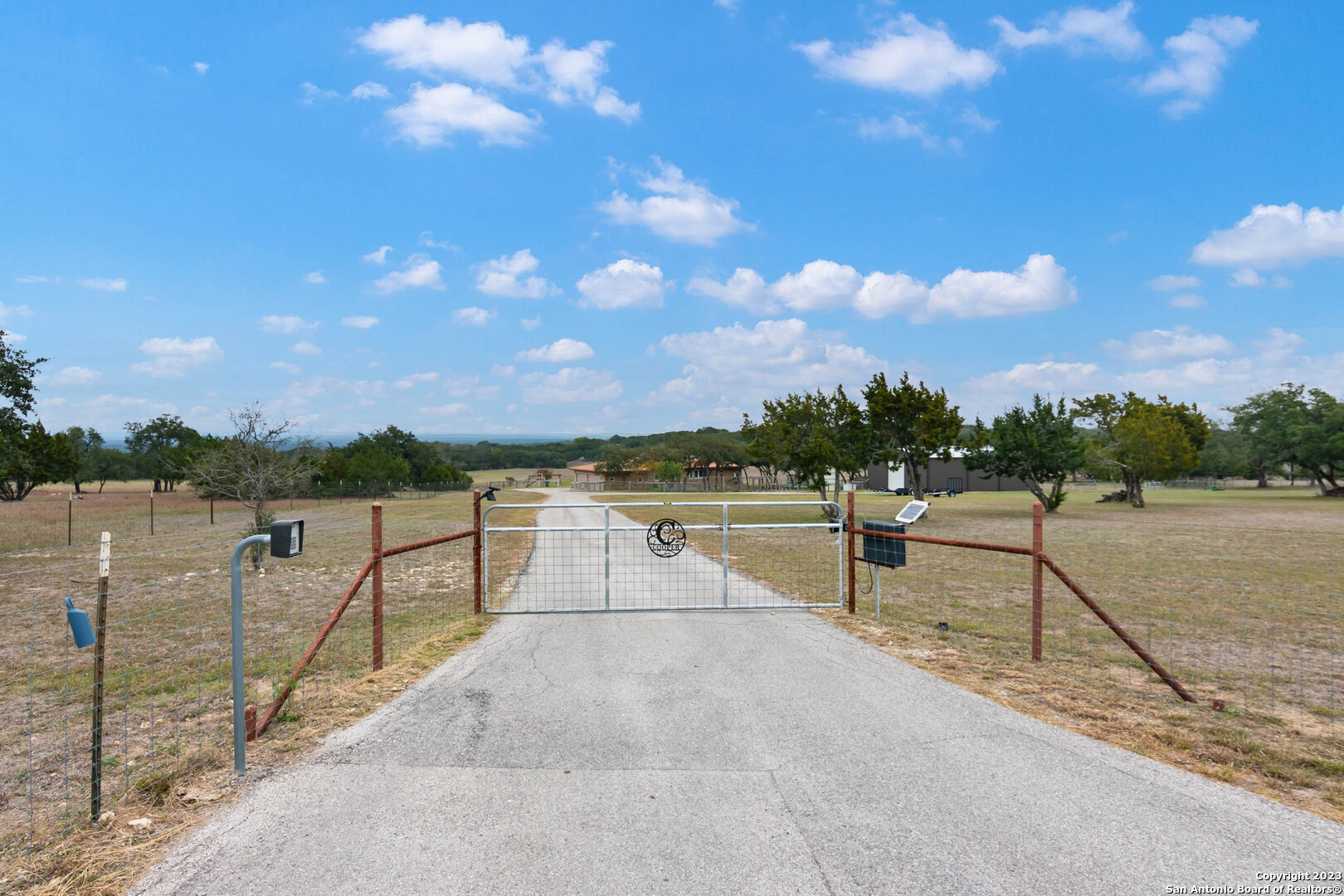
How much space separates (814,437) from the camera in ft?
105

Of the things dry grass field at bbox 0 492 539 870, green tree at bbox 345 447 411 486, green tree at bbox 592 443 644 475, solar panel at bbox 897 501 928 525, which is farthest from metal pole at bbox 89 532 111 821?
green tree at bbox 592 443 644 475

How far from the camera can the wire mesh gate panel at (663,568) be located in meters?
9.92

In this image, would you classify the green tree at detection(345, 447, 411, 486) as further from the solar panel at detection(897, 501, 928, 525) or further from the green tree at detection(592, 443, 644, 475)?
the solar panel at detection(897, 501, 928, 525)

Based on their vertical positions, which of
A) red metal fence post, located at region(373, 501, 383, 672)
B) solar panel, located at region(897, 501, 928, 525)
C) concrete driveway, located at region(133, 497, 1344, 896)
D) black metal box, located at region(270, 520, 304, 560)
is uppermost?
black metal box, located at region(270, 520, 304, 560)

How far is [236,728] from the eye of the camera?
4418 mm

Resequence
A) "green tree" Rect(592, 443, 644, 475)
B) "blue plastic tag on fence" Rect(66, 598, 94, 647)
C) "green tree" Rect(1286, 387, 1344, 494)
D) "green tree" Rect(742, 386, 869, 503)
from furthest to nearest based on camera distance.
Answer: "green tree" Rect(592, 443, 644, 475) < "green tree" Rect(1286, 387, 1344, 494) < "green tree" Rect(742, 386, 869, 503) < "blue plastic tag on fence" Rect(66, 598, 94, 647)

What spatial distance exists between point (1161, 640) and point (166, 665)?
474 inches

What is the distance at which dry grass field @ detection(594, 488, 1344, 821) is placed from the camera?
5.04m

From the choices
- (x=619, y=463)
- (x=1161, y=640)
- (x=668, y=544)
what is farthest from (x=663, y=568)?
(x=619, y=463)

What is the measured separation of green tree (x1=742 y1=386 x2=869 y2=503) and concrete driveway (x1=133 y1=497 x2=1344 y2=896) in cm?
2554

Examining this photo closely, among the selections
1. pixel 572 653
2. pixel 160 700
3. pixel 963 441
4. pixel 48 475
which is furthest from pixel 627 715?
pixel 48 475

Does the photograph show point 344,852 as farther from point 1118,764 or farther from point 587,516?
point 587,516

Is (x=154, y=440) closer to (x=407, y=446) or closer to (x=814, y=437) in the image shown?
(x=407, y=446)

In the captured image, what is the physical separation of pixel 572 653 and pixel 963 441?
3200 cm
